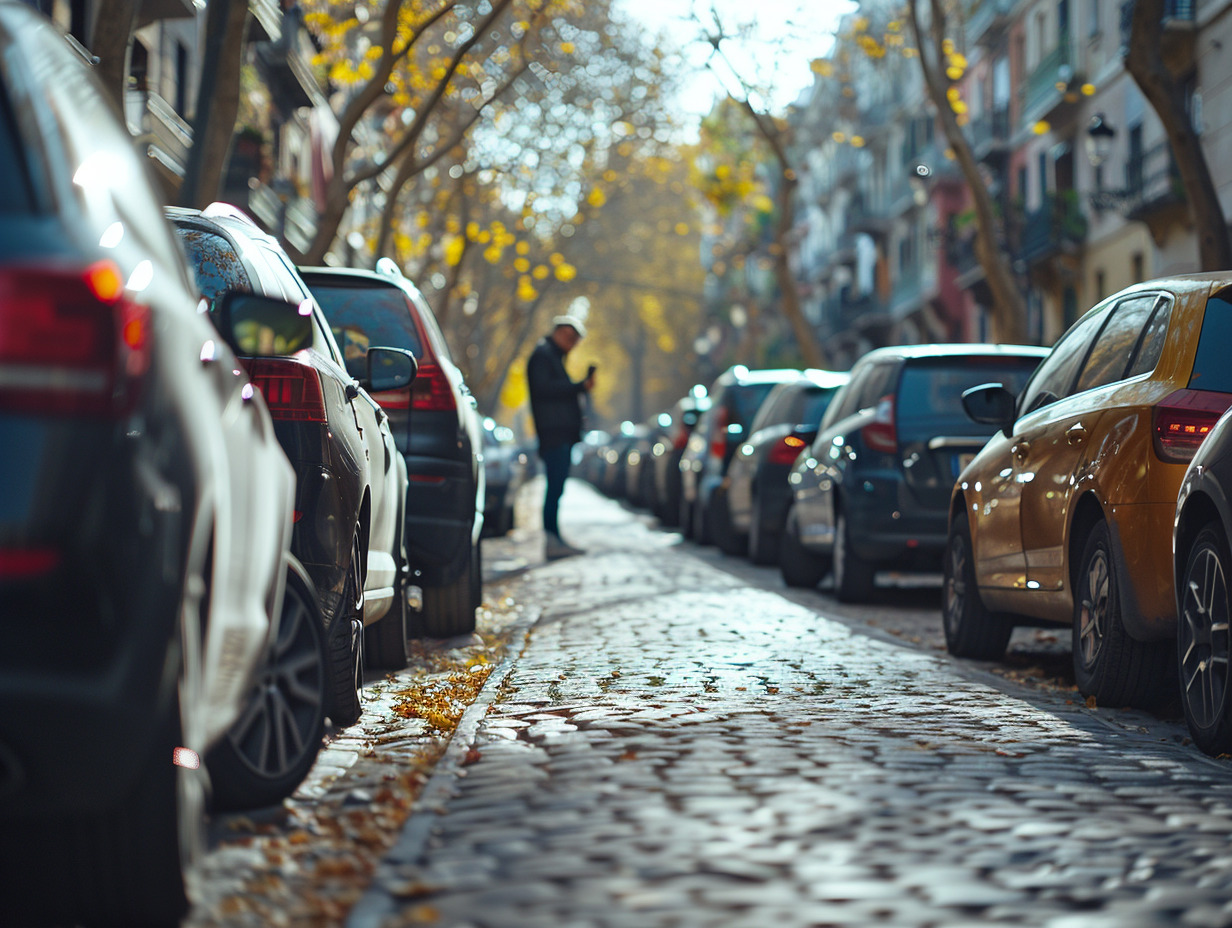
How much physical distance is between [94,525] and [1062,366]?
21.0ft

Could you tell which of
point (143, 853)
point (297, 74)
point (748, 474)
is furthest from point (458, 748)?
point (297, 74)

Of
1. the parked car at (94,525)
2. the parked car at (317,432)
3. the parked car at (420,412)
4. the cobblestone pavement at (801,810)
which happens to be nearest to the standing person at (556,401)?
the parked car at (420,412)

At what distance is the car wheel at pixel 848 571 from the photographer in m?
13.0

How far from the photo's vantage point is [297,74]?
1516 inches

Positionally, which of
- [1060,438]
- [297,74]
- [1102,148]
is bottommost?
[1060,438]

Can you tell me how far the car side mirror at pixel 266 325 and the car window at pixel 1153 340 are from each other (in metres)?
3.84

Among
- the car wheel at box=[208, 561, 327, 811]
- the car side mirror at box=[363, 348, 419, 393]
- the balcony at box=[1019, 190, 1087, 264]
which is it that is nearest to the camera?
the car wheel at box=[208, 561, 327, 811]

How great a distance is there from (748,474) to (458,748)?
12.0 meters

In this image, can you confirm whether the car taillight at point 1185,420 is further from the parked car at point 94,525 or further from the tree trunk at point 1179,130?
the tree trunk at point 1179,130

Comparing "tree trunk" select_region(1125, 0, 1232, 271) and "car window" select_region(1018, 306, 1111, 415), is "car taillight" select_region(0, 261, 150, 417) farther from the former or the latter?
"tree trunk" select_region(1125, 0, 1232, 271)

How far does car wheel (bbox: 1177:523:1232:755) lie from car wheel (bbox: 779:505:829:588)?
26.2 feet

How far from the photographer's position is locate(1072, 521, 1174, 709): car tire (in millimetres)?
7488

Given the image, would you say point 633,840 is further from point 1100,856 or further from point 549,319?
point 549,319

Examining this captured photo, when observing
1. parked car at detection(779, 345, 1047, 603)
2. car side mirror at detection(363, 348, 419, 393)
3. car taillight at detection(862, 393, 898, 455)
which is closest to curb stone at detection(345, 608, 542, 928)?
car side mirror at detection(363, 348, 419, 393)
